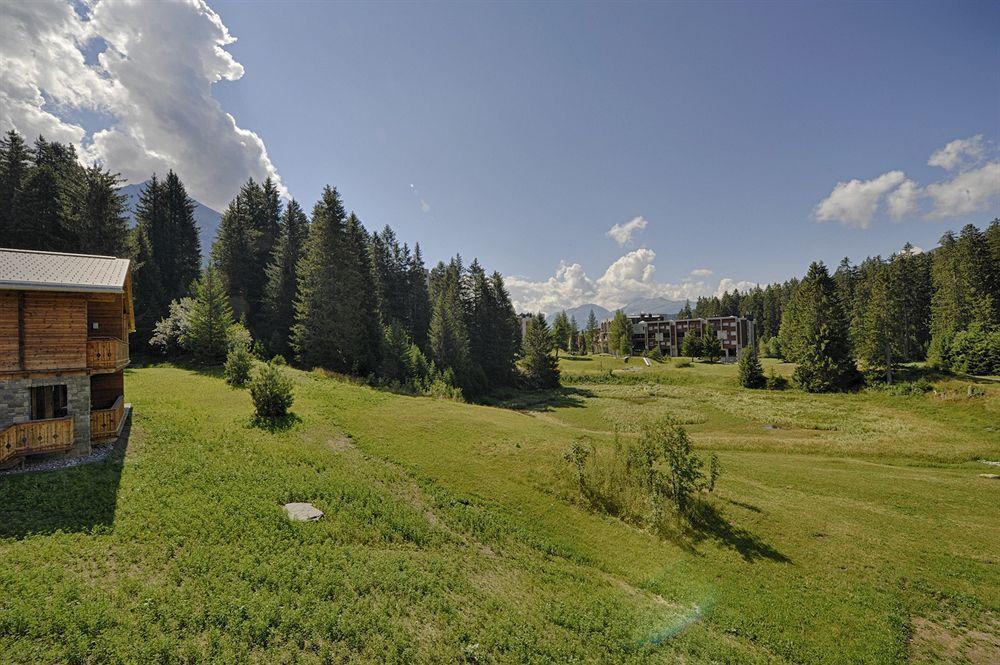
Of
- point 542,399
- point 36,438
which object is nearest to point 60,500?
point 36,438

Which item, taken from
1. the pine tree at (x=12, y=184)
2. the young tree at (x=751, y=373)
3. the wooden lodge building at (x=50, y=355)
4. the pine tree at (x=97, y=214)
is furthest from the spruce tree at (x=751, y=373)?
the pine tree at (x=12, y=184)

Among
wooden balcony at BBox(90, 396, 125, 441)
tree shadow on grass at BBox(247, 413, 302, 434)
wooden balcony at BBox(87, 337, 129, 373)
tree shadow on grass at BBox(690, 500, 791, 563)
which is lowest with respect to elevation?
tree shadow on grass at BBox(690, 500, 791, 563)

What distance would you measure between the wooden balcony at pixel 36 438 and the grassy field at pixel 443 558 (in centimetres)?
146

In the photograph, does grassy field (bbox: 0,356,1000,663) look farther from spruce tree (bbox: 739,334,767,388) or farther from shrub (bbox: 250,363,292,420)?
spruce tree (bbox: 739,334,767,388)

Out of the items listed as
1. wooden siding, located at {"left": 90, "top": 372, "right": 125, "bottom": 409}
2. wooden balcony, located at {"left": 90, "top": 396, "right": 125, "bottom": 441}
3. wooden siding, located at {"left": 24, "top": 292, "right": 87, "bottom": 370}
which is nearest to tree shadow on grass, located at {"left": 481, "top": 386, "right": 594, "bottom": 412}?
wooden siding, located at {"left": 90, "top": 372, "right": 125, "bottom": 409}

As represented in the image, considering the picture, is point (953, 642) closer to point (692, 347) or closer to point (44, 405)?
point (44, 405)

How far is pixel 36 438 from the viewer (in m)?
14.4

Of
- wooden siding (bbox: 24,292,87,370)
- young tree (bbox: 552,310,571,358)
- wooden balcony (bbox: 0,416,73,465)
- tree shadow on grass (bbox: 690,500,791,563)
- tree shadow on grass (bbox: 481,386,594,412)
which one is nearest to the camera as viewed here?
wooden balcony (bbox: 0,416,73,465)

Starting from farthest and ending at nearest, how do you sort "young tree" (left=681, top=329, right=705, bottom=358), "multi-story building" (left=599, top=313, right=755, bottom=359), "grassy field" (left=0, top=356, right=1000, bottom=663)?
"multi-story building" (left=599, top=313, right=755, bottom=359) → "young tree" (left=681, top=329, right=705, bottom=358) → "grassy field" (left=0, top=356, right=1000, bottom=663)

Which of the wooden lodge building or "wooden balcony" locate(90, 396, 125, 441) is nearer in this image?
the wooden lodge building

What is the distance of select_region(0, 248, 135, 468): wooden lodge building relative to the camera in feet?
47.2

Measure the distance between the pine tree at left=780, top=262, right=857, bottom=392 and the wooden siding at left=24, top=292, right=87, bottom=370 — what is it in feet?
251

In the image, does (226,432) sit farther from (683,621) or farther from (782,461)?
(782,461)

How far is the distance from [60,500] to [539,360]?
63.5 metres
